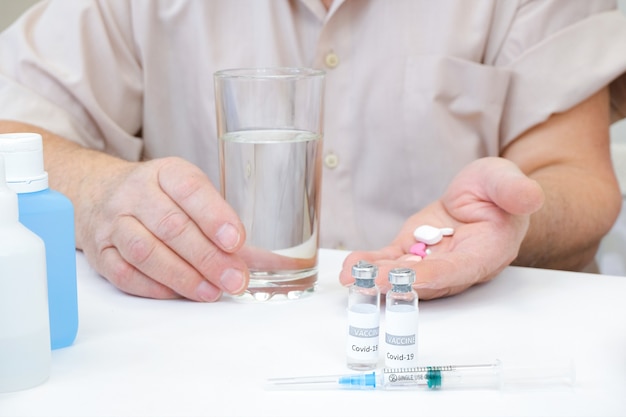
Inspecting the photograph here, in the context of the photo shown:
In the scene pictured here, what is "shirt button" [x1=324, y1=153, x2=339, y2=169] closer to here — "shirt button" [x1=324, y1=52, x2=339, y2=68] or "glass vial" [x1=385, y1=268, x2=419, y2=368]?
"shirt button" [x1=324, y1=52, x2=339, y2=68]

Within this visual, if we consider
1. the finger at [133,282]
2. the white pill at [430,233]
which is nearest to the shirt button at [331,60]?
the white pill at [430,233]

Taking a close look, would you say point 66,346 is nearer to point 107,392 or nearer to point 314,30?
point 107,392

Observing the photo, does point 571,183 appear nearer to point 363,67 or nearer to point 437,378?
point 363,67

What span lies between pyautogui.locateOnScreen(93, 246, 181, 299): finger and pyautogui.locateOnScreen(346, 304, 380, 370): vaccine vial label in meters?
0.25

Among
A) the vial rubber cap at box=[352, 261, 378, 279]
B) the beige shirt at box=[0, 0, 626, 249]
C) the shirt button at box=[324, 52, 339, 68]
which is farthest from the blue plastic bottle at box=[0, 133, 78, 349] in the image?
the shirt button at box=[324, 52, 339, 68]

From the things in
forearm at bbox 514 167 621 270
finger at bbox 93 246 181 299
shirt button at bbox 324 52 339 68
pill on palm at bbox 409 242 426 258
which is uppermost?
shirt button at bbox 324 52 339 68

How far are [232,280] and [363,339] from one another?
20cm

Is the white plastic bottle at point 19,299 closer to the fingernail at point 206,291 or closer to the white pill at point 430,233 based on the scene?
the fingernail at point 206,291

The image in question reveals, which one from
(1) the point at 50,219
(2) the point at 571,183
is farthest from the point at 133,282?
(2) the point at 571,183

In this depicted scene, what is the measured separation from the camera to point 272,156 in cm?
83

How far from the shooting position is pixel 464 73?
134 cm

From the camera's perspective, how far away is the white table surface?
64cm

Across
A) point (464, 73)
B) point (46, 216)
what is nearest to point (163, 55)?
point (464, 73)

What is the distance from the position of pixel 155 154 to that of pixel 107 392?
2.70ft
